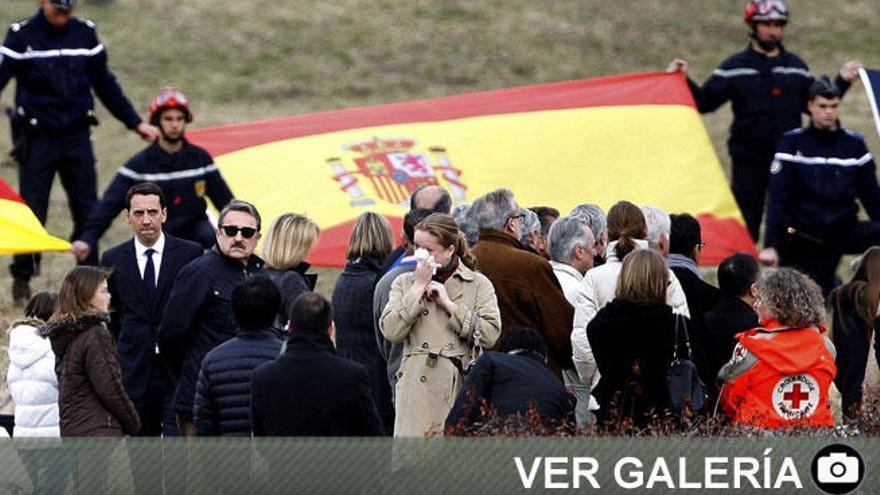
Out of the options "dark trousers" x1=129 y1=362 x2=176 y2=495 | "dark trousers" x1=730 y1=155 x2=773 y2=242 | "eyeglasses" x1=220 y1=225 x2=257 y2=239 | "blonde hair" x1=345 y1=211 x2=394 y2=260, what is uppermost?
"eyeglasses" x1=220 y1=225 x2=257 y2=239

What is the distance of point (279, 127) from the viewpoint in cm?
1603

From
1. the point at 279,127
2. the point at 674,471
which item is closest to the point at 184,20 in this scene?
the point at 279,127

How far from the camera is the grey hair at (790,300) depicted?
33.2ft

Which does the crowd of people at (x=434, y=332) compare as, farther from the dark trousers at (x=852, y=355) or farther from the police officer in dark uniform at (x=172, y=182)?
the police officer in dark uniform at (x=172, y=182)

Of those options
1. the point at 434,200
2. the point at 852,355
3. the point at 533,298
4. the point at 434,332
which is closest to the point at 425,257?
the point at 434,332

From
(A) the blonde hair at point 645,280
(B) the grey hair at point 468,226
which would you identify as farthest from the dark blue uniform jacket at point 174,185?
(A) the blonde hair at point 645,280

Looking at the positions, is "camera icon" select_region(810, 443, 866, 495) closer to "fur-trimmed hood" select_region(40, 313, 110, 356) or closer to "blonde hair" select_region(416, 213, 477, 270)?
"blonde hair" select_region(416, 213, 477, 270)

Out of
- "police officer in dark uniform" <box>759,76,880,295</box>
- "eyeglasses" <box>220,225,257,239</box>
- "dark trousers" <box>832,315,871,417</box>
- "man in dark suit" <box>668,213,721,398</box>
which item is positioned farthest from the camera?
"police officer in dark uniform" <box>759,76,880,295</box>

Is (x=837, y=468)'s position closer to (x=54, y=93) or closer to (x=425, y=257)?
(x=425, y=257)

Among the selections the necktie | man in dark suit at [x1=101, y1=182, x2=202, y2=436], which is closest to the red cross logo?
man in dark suit at [x1=101, y1=182, x2=202, y2=436]

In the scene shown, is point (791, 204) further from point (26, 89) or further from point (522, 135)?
point (26, 89)

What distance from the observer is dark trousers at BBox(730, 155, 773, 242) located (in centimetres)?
1661

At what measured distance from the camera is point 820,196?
15070 mm

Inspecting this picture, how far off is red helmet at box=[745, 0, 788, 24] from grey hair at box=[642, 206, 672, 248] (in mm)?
5111
